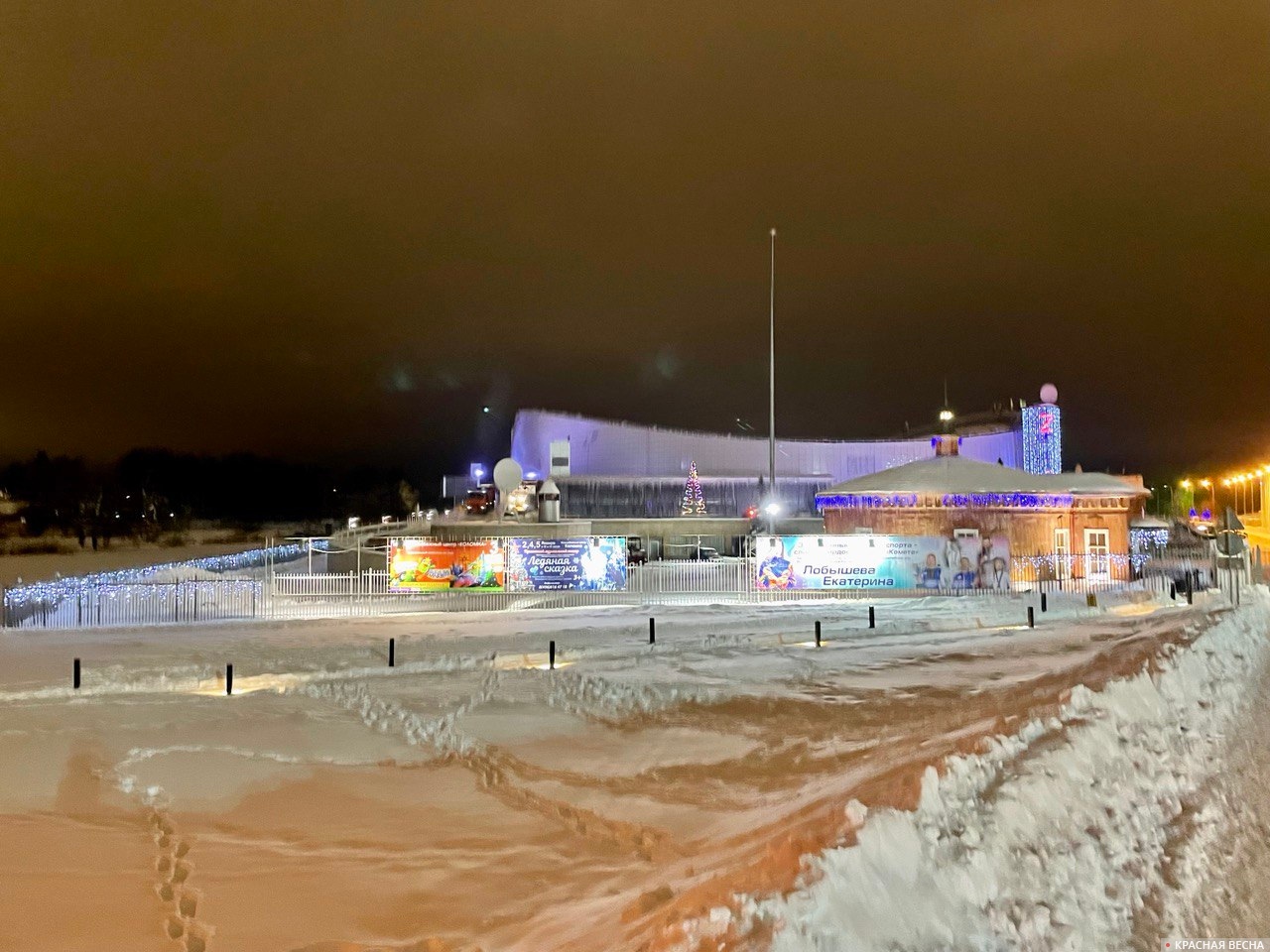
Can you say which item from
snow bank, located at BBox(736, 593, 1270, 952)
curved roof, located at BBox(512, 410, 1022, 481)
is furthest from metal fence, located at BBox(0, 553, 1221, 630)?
curved roof, located at BBox(512, 410, 1022, 481)

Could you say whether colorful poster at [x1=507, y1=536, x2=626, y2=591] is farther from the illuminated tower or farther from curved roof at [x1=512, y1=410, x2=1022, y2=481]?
the illuminated tower

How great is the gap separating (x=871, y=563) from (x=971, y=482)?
6.35m

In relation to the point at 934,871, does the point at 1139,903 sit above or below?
below

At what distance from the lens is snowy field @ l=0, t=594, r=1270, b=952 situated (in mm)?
4922

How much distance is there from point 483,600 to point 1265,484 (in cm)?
6861

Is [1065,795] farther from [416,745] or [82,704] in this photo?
[82,704]

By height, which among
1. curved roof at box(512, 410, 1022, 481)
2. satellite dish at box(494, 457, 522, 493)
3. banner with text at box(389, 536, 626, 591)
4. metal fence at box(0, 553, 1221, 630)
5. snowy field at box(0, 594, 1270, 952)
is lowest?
Result: snowy field at box(0, 594, 1270, 952)

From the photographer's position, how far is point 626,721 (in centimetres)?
1040

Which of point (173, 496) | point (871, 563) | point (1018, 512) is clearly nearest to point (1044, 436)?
point (1018, 512)

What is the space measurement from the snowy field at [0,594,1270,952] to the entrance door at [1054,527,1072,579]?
1044 centimetres

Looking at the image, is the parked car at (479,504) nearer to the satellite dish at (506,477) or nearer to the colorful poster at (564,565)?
the satellite dish at (506,477)

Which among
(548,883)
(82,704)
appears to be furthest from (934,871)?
(82,704)

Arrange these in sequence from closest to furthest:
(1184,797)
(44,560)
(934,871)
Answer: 1. (934,871)
2. (1184,797)
3. (44,560)

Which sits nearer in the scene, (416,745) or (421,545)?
(416,745)
